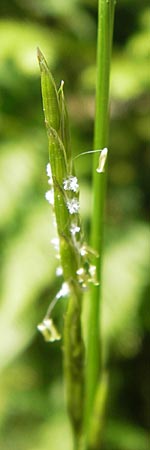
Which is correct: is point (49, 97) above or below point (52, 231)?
above

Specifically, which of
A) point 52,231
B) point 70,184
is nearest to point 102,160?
point 70,184

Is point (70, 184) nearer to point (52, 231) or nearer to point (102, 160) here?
point (102, 160)

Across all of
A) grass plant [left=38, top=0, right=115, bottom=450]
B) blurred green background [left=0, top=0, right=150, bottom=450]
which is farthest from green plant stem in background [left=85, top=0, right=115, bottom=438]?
blurred green background [left=0, top=0, right=150, bottom=450]

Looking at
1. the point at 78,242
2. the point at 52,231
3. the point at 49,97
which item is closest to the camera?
the point at 49,97

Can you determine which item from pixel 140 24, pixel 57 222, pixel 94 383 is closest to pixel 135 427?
pixel 94 383

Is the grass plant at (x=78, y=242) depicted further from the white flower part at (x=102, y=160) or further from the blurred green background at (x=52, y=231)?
the blurred green background at (x=52, y=231)

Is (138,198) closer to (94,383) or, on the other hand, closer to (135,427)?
(135,427)
